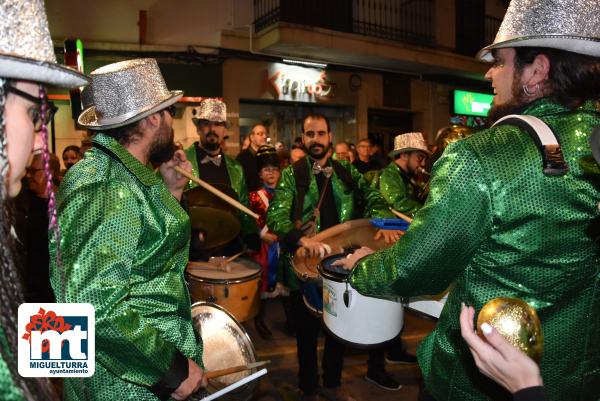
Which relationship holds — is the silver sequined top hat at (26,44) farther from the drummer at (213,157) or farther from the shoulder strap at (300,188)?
the drummer at (213,157)

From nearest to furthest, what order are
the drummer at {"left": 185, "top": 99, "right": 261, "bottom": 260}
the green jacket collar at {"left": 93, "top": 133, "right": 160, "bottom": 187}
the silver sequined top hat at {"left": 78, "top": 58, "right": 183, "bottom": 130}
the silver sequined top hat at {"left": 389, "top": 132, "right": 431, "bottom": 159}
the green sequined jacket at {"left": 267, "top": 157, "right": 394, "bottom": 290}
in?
the green jacket collar at {"left": 93, "top": 133, "right": 160, "bottom": 187}
the silver sequined top hat at {"left": 78, "top": 58, "right": 183, "bottom": 130}
the green sequined jacket at {"left": 267, "top": 157, "right": 394, "bottom": 290}
the drummer at {"left": 185, "top": 99, "right": 261, "bottom": 260}
the silver sequined top hat at {"left": 389, "top": 132, "right": 431, "bottom": 159}

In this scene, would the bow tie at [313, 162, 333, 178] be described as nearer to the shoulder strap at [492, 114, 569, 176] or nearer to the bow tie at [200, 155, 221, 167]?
the bow tie at [200, 155, 221, 167]

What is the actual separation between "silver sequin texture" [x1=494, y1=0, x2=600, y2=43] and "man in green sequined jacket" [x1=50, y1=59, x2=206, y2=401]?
157cm

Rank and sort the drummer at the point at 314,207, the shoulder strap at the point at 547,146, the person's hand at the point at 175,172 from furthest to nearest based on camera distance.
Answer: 1. the drummer at the point at 314,207
2. the person's hand at the point at 175,172
3. the shoulder strap at the point at 547,146

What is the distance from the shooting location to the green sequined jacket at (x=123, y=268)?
1.80 m

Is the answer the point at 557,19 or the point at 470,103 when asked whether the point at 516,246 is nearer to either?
Result: the point at 557,19

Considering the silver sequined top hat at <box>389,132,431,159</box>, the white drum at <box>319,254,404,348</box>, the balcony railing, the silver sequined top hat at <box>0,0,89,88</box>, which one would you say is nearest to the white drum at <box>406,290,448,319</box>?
the white drum at <box>319,254,404,348</box>

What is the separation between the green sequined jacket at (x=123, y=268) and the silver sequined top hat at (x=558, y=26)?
5.05 ft

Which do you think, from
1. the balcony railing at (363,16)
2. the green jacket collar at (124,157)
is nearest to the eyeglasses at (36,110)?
the green jacket collar at (124,157)

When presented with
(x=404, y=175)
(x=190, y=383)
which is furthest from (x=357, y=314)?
(x=404, y=175)

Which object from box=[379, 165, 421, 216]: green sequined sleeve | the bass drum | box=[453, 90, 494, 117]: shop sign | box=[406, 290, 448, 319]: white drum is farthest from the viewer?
box=[453, 90, 494, 117]: shop sign

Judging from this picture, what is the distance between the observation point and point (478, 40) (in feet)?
57.3

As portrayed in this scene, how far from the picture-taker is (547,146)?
1.67 metres

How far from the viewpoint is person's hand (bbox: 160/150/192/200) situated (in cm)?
316
